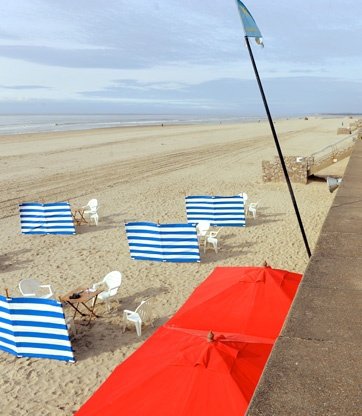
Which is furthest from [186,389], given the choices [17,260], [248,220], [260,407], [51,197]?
[51,197]

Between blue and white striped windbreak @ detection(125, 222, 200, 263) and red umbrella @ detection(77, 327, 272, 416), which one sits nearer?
red umbrella @ detection(77, 327, 272, 416)

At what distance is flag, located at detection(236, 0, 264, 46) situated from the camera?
791 centimetres

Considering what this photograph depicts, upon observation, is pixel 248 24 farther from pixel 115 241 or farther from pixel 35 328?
pixel 115 241

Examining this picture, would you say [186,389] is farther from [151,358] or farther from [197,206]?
[197,206]

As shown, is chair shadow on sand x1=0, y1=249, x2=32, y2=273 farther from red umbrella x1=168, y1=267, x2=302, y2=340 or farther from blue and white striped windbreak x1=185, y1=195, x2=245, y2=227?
red umbrella x1=168, y1=267, x2=302, y2=340

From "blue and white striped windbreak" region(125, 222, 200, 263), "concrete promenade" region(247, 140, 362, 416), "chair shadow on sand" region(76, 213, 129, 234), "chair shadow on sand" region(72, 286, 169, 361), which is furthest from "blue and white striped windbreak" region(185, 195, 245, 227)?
"concrete promenade" region(247, 140, 362, 416)

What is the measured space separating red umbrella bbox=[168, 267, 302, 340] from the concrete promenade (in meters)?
1.29

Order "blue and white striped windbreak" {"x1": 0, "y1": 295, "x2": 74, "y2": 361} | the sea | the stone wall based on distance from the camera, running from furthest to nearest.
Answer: the sea
the stone wall
"blue and white striped windbreak" {"x1": 0, "y1": 295, "x2": 74, "y2": 361}

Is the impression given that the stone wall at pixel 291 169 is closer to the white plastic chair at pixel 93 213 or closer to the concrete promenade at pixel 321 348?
the white plastic chair at pixel 93 213

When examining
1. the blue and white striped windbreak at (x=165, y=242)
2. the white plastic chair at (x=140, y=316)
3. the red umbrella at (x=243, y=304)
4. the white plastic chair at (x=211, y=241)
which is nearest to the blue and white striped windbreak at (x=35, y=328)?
the white plastic chair at (x=140, y=316)

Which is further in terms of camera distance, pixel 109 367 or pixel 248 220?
pixel 248 220

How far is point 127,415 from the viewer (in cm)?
377

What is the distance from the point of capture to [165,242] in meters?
11.5

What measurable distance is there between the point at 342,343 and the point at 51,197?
63.1ft
